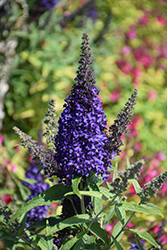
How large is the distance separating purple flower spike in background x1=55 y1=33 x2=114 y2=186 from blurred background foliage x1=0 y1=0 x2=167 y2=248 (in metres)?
1.61

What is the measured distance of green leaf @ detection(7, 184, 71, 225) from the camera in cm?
96

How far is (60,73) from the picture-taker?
3.13 meters

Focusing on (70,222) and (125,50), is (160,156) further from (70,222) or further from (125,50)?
(70,222)

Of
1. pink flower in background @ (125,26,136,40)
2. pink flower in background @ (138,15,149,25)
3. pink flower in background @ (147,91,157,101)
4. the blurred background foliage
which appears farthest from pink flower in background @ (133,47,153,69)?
pink flower in background @ (138,15,149,25)

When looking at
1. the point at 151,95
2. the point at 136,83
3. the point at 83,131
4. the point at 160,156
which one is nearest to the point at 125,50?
the point at 136,83

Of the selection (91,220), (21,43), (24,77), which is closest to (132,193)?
(91,220)

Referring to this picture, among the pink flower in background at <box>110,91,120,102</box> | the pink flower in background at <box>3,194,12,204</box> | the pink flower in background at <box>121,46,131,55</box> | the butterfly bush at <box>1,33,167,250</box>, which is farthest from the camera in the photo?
the pink flower in background at <box>121,46,131,55</box>

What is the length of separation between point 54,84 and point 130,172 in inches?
95.1

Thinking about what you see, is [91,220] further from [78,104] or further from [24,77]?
[24,77]

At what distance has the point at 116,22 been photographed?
14.6 feet

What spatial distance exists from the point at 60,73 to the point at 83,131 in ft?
7.56

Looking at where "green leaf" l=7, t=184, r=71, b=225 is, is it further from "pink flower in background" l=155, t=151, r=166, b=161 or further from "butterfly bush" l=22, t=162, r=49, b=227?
"pink flower in background" l=155, t=151, r=166, b=161

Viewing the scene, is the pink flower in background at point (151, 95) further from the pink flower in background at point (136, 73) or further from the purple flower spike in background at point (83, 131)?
the purple flower spike in background at point (83, 131)

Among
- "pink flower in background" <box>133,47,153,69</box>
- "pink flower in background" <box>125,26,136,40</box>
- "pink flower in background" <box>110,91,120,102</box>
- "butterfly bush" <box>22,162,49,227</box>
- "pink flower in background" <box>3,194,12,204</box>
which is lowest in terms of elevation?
"butterfly bush" <box>22,162,49,227</box>
